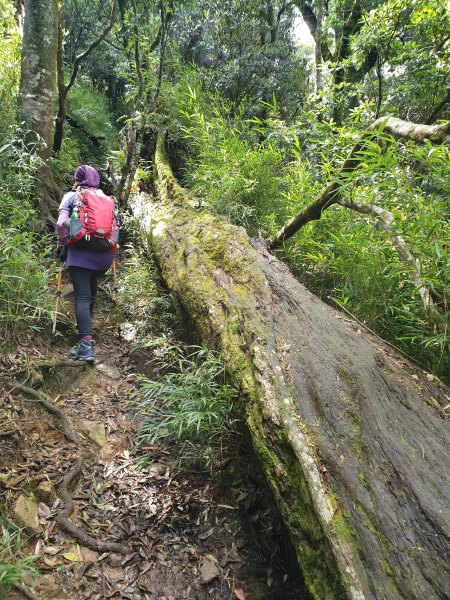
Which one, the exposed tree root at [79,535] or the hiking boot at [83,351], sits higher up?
the hiking boot at [83,351]

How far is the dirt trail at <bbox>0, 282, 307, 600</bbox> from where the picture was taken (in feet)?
6.81

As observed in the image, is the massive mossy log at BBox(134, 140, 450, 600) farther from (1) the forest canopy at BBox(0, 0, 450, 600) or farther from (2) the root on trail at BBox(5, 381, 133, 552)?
(2) the root on trail at BBox(5, 381, 133, 552)

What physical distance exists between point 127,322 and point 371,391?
10.4 ft

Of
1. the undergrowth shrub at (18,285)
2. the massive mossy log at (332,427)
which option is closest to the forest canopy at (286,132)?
the undergrowth shrub at (18,285)

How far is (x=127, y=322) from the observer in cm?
477

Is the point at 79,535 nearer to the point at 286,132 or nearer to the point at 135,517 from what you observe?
the point at 135,517

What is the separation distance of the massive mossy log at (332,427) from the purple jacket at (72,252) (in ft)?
3.46

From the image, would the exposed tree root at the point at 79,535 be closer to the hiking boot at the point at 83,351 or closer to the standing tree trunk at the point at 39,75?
the hiking boot at the point at 83,351

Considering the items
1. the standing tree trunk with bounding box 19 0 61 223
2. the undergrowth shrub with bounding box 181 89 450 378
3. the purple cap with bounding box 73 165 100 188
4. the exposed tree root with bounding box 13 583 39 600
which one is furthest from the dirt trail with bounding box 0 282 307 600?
the standing tree trunk with bounding box 19 0 61 223

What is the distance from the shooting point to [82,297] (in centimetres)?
415

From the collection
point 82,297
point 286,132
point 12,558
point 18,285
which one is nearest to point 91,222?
point 82,297

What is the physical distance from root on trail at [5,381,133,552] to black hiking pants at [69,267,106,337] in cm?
102

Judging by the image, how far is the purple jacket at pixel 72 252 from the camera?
4059mm

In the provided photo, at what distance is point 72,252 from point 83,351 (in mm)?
1117
